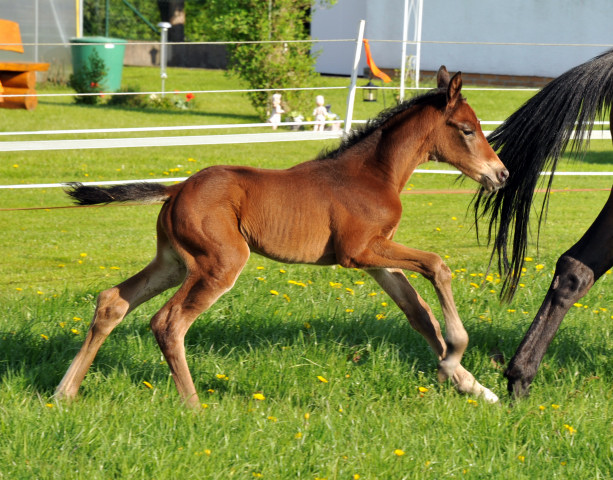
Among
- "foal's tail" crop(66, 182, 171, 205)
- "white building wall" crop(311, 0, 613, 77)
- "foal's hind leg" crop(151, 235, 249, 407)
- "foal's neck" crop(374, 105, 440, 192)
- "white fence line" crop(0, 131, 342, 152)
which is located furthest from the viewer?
"white building wall" crop(311, 0, 613, 77)

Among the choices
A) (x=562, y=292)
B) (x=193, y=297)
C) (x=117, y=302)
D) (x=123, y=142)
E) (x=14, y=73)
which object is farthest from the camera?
(x=14, y=73)

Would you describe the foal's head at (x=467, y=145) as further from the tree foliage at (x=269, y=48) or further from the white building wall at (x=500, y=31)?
the white building wall at (x=500, y=31)

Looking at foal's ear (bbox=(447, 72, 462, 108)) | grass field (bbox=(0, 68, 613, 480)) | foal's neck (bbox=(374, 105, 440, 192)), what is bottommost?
grass field (bbox=(0, 68, 613, 480))

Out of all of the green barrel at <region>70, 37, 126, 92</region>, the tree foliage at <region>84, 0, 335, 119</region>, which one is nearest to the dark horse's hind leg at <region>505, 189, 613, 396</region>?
the tree foliage at <region>84, 0, 335, 119</region>

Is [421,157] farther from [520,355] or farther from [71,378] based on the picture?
[71,378]

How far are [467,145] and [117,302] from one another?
1.84 m

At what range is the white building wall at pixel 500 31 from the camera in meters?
20.9

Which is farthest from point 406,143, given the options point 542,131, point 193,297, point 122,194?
point 122,194

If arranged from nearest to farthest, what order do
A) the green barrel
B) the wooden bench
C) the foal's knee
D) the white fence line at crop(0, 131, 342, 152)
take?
1. the foal's knee
2. the white fence line at crop(0, 131, 342, 152)
3. the wooden bench
4. the green barrel

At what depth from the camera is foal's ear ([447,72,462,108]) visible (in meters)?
3.94

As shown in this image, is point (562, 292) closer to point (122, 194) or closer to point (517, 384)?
point (517, 384)

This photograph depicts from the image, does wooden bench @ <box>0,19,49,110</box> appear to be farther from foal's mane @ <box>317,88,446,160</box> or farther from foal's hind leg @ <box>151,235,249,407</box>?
foal's hind leg @ <box>151,235,249,407</box>

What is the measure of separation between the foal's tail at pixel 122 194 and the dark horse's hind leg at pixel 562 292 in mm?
1902

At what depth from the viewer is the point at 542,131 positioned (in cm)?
463
